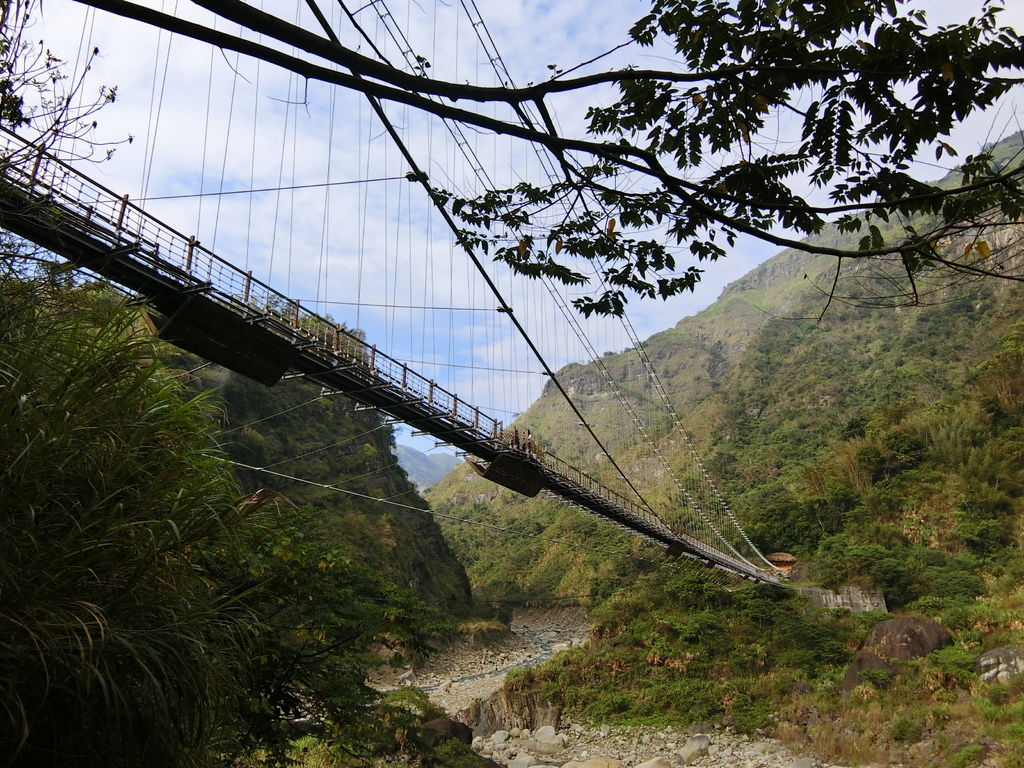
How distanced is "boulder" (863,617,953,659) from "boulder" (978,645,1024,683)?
3.32 feet

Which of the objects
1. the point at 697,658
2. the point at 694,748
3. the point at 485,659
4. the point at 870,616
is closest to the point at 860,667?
the point at 870,616

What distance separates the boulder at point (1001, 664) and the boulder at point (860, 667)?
4.11ft

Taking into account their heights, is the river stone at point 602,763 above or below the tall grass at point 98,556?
below

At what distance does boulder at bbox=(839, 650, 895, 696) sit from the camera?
10.3 meters

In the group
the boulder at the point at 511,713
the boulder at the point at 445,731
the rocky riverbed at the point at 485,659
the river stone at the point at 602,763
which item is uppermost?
the boulder at the point at 445,731

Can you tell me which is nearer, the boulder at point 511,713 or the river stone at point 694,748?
the river stone at point 694,748

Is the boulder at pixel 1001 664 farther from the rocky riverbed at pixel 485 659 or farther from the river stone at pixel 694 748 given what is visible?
the rocky riverbed at pixel 485 659

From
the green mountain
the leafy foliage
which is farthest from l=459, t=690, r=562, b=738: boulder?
the green mountain

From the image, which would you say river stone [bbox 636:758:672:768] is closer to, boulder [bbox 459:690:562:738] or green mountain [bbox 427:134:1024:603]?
boulder [bbox 459:690:562:738]

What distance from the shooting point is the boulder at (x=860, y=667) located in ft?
33.8

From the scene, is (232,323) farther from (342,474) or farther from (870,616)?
(342,474)

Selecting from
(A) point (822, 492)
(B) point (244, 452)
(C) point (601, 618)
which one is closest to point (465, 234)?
(C) point (601, 618)

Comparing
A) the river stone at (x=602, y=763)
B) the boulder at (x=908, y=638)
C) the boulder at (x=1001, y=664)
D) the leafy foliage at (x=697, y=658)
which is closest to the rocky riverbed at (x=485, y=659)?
the leafy foliage at (x=697, y=658)

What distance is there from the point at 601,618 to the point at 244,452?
32.9 ft
